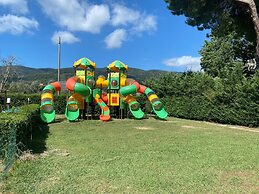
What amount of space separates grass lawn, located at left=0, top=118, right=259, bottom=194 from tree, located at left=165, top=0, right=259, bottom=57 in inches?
370

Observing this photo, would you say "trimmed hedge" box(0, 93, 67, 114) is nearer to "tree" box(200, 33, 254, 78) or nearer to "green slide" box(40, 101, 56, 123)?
"green slide" box(40, 101, 56, 123)

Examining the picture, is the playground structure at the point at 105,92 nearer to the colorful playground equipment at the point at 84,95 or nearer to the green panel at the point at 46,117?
the colorful playground equipment at the point at 84,95

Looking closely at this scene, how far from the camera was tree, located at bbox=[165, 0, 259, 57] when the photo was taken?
16.5 metres

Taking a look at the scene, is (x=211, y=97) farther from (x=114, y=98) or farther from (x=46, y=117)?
(x=46, y=117)

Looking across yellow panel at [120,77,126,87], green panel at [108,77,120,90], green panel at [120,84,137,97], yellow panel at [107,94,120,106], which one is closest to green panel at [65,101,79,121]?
yellow panel at [107,94,120,106]

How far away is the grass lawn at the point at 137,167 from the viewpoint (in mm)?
4699

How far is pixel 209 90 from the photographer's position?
56.2ft

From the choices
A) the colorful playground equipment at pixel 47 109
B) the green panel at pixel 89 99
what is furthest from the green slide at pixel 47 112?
the green panel at pixel 89 99

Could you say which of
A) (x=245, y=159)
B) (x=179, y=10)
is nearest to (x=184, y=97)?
(x=179, y=10)

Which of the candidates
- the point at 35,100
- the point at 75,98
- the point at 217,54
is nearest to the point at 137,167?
the point at 75,98

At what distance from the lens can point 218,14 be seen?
1752 cm

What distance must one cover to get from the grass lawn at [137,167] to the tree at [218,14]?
9.39 m

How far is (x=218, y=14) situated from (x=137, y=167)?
555 inches

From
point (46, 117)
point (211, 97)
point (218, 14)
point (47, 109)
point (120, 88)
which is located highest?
point (218, 14)
